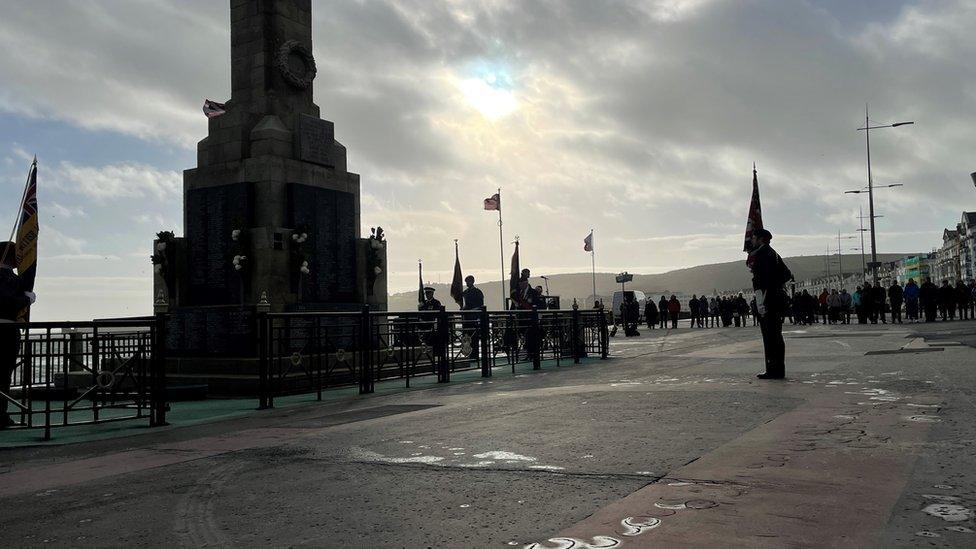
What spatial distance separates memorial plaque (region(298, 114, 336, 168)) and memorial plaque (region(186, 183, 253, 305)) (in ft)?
5.90

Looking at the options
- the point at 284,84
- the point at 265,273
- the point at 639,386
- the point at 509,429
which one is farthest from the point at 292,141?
the point at 509,429

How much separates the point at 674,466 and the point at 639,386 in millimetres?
5571

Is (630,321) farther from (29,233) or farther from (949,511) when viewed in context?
(949,511)

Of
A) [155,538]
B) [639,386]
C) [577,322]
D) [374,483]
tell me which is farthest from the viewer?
[577,322]

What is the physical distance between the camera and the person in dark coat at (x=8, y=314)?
8773 mm

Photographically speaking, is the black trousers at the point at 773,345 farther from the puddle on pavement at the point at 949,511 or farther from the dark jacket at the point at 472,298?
the dark jacket at the point at 472,298

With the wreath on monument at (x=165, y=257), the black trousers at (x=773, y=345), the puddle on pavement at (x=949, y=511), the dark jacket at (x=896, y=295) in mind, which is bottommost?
the puddle on pavement at (x=949, y=511)

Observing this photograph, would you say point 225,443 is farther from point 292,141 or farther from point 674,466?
point 292,141

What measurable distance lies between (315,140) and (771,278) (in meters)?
11.2

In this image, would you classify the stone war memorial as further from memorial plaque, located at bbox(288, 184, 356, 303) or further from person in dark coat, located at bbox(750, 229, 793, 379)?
person in dark coat, located at bbox(750, 229, 793, 379)

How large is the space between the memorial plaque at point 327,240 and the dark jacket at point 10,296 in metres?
7.04

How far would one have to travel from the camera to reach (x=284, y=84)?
57.1 ft

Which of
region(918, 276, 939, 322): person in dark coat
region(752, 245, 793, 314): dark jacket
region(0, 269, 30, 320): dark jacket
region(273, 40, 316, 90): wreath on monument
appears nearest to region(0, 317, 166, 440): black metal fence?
region(0, 269, 30, 320): dark jacket

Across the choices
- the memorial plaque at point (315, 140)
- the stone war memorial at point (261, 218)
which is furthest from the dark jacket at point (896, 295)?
the memorial plaque at point (315, 140)
